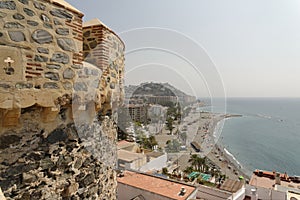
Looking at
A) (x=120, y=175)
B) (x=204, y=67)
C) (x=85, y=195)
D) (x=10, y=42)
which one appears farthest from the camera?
(x=120, y=175)

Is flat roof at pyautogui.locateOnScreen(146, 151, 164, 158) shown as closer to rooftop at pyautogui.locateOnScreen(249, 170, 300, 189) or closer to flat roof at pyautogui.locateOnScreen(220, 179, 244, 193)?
flat roof at pyautogui.locateOnScreen(220, 179, 244, 193)

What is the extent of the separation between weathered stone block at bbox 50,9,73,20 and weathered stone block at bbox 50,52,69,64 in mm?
381

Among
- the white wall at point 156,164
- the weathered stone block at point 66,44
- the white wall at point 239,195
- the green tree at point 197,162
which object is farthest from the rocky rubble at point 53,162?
the green tree at point 197,162

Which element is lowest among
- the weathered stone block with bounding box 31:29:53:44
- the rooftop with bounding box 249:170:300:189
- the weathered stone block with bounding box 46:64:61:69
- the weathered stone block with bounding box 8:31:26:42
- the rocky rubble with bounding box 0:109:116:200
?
the rooftop with bounding box 249:170:300:189

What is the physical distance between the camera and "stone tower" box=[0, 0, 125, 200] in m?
1.75

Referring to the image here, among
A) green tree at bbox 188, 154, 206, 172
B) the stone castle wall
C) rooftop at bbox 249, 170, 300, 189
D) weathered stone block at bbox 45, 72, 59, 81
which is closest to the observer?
weathered stone block at bbox 45, 72, 59, 81

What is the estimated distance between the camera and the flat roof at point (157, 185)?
8641 mm

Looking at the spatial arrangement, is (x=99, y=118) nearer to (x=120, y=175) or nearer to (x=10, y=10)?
(x=10, y=10)

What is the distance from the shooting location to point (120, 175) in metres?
10.9

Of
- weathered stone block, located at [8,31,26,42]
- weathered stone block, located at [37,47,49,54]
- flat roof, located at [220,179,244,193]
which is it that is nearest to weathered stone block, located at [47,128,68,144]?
weathered stone block, located at [37,47,49,54]

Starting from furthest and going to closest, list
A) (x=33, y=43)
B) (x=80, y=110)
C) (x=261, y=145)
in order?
(x=261, y=145) → (x=80, y=110) → (x=33, y=43)

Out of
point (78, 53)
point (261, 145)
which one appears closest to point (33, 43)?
point (78, 53)

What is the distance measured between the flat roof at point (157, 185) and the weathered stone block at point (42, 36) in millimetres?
7839

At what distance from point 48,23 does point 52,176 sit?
61.8 inches
